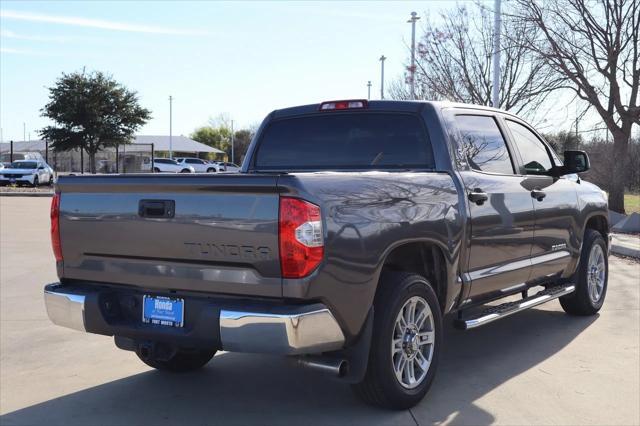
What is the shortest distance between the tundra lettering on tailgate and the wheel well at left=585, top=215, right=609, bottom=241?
4.82 metres

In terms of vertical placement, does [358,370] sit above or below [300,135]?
below

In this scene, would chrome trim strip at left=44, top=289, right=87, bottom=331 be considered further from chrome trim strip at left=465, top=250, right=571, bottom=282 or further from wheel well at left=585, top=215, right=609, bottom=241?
wheel well at left=585, top=215, right=609, bottom=241

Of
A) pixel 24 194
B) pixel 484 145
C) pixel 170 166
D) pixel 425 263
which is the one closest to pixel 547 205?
pixel 484 145

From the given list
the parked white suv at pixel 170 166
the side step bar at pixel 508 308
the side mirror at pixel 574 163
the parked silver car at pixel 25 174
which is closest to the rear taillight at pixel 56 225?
the side step bar at pixel 508 308

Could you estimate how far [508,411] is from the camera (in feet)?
14.7

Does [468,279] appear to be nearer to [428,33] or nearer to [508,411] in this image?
[508,411]

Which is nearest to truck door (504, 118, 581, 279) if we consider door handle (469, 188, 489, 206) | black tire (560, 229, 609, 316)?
black tire (560, 229, 609, 316)

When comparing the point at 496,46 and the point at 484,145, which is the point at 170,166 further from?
the point at 484,145

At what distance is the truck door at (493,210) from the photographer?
5.10 metres

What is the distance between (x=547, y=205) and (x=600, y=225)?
1705 mm

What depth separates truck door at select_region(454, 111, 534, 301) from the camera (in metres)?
5.10

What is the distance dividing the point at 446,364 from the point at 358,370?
1722 millimetres

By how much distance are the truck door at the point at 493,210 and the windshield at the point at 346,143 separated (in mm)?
380

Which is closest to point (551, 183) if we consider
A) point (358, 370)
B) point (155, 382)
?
point (358, 370)
